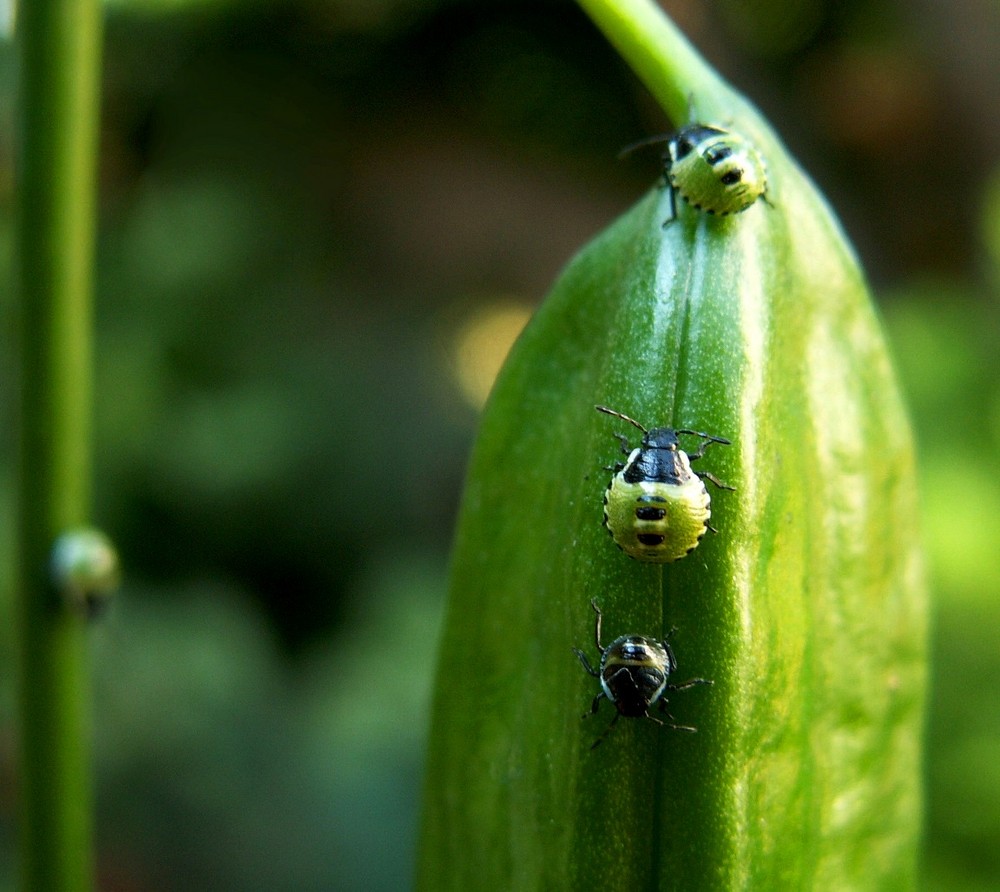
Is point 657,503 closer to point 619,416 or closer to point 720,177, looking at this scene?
point 619,416

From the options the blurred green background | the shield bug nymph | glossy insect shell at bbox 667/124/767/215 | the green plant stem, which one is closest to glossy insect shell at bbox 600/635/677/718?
the shield bug nymph

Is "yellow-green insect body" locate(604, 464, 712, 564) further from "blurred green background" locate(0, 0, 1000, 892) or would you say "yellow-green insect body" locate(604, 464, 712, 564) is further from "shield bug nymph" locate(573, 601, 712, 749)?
"blurred green background" locate(0, 0, 1000, 892)

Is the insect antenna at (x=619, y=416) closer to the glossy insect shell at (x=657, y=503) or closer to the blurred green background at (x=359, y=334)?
the glossy insect shell at (x=657, y=503)

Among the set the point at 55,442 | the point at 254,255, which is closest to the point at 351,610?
the point at 254,255

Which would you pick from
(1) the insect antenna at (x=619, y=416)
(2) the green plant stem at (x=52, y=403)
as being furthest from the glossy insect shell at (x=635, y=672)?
(2) the green plant stem at (x=52, y=403)

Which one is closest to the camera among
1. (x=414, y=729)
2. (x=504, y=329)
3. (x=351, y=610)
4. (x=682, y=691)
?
(x=682, y=691)

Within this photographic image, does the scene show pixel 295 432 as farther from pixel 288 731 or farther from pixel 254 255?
pixel 288 731
